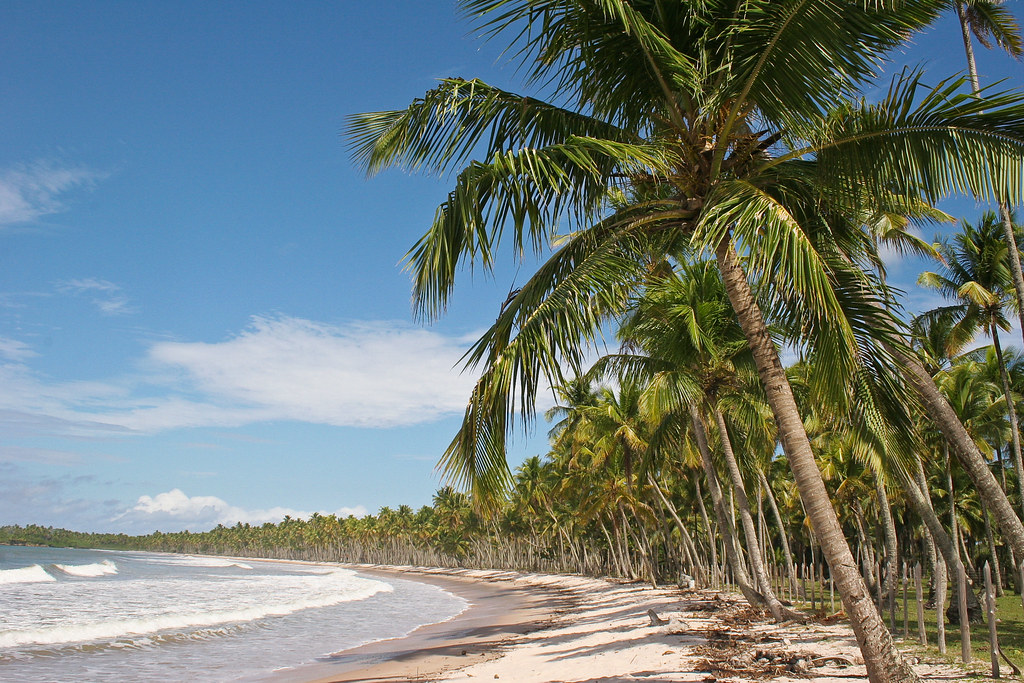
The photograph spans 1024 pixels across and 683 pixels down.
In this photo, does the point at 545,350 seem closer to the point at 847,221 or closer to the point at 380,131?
the point at 380,131

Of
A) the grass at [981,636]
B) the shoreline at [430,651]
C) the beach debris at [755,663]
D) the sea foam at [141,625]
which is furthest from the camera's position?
the sea foam at [141,625]

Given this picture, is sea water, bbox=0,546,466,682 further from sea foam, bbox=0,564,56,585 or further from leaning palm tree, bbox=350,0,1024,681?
sea foam, bbox=0,564,56,585

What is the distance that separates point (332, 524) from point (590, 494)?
329ft

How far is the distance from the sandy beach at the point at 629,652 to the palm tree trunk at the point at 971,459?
1.76 metres

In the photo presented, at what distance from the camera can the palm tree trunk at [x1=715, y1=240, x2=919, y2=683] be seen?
4914 mm

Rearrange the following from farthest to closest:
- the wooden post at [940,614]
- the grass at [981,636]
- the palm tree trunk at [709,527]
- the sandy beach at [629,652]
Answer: the palm tree trunk at [709,527]
the grass at [981,636]
the wooden post at [940,614]
the sandy beach at [629,652]

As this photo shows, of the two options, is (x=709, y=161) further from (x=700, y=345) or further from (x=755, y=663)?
(x=700, y=345)

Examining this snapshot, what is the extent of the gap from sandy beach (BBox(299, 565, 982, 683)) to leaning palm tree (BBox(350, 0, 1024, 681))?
4.20 metres

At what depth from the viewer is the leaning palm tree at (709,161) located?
5172 mm

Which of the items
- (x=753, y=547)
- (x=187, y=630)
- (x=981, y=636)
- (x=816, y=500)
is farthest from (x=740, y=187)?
(x=187, y=630)

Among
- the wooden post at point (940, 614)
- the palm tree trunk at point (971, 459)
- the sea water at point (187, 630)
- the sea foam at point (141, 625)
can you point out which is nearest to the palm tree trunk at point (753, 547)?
the wooden post at point (940, 614)

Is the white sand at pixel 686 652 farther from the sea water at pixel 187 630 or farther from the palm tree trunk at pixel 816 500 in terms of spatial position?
the sea water at pixel 187 630

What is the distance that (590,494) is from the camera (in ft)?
Answer: 118

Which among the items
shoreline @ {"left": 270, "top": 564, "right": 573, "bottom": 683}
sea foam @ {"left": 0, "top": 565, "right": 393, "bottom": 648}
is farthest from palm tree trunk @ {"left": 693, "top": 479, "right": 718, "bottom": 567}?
sea foam @ {"left": 0, "top": 565, "right": 393, "bottom": 648}
